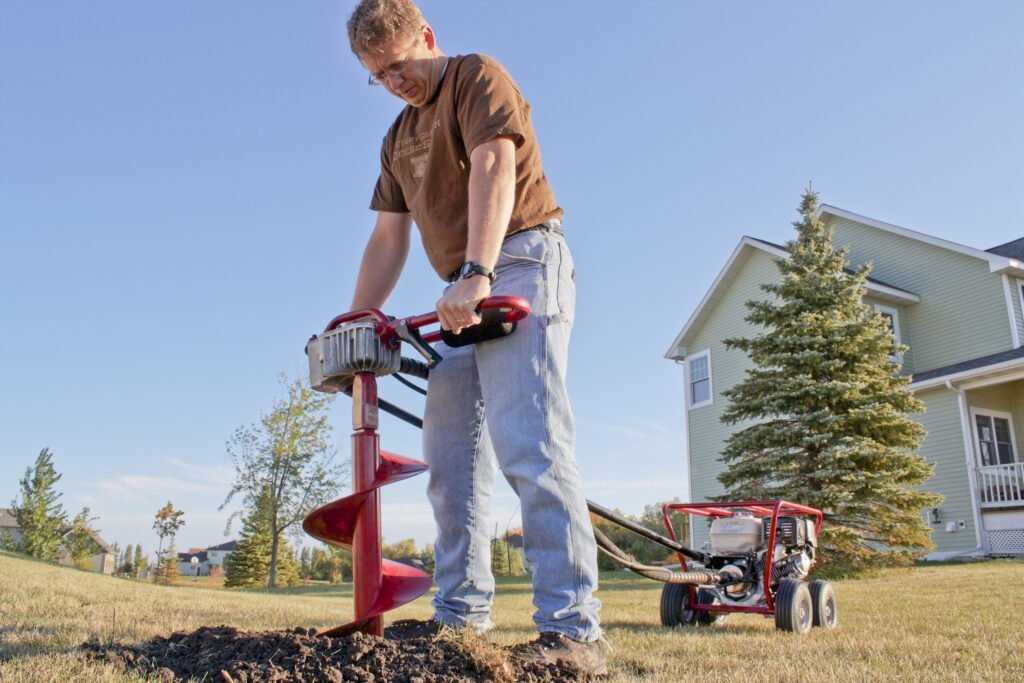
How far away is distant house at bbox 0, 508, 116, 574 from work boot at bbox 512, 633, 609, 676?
19.1 m

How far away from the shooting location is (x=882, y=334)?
13.7 meters

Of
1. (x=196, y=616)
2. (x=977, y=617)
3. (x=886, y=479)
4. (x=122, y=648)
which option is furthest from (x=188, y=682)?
(x=886, y=479)

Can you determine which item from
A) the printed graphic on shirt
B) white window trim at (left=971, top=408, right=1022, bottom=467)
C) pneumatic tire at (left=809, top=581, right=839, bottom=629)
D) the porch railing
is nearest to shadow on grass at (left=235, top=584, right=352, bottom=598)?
pneumatic tire at (left=809, top=581, right=839, bottom=629)

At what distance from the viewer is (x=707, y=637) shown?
4.02 meters

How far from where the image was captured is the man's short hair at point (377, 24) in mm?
2682

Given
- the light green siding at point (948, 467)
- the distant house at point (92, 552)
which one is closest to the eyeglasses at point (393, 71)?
the light green siding at point (948, 467)

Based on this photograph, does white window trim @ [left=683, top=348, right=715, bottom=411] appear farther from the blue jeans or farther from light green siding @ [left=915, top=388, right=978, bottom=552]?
the blue jeans

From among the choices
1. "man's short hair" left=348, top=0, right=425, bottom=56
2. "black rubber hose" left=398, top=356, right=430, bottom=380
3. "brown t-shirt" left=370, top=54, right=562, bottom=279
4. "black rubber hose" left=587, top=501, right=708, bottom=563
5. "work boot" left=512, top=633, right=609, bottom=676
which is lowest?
"work boot" left=512, top=633, right=609, bottom=676

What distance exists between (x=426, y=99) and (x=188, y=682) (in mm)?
1949

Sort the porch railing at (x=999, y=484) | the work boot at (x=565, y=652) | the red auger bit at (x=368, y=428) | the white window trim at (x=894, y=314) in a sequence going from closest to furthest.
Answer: the work boot at (x=565, y=652), the red auger bit at (x=368, y=428), the porch railing at (x=999, y=484), the white window trim at (x=894, y=314)

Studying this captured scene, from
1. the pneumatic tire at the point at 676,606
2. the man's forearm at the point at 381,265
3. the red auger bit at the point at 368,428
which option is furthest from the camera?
the pneumatic tire at the point at 676,606

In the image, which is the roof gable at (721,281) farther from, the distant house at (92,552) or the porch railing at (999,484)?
the distant house at (92,552)

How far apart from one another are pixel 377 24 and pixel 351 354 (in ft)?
3.50

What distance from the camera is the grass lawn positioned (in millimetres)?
2666
